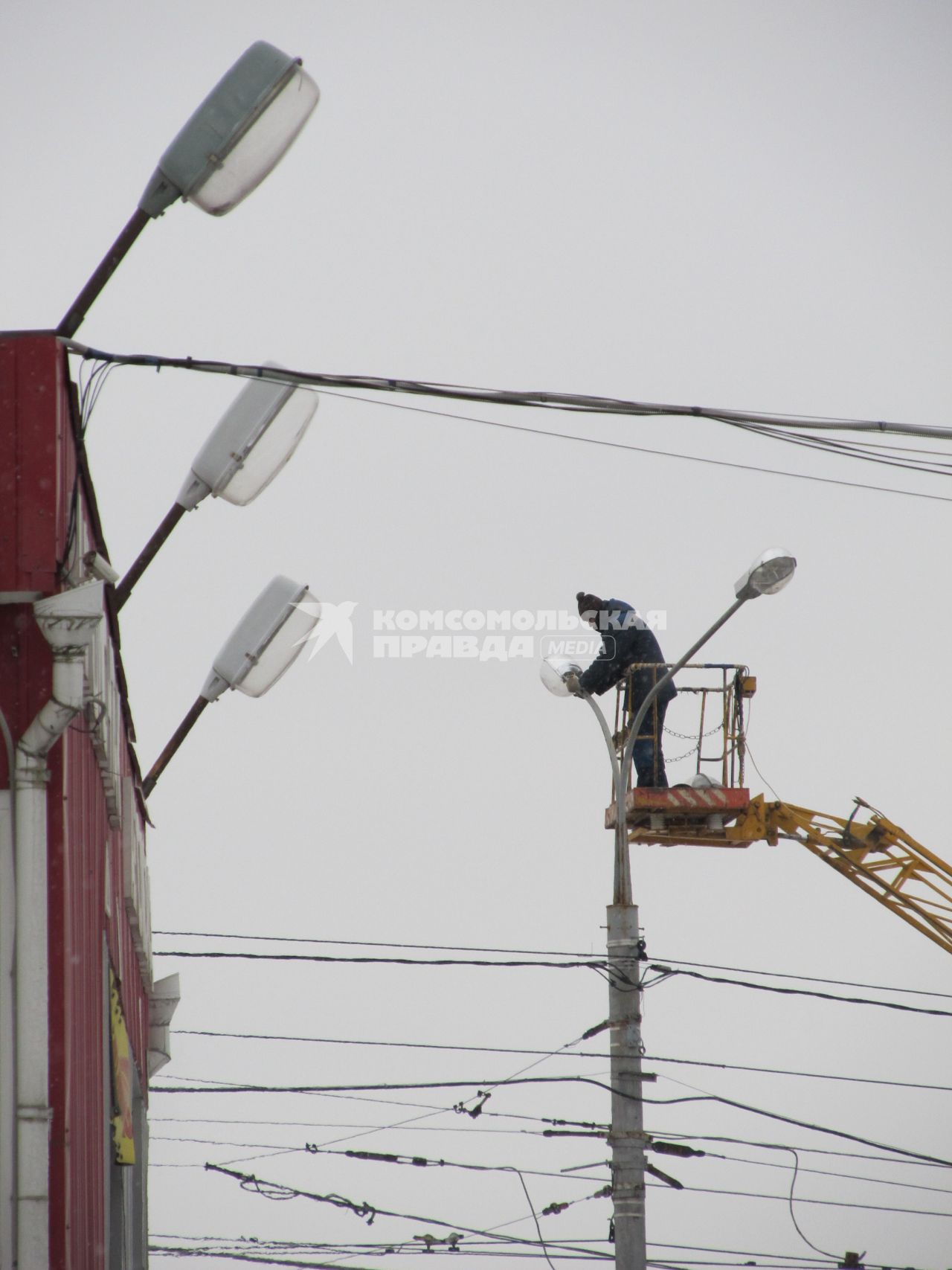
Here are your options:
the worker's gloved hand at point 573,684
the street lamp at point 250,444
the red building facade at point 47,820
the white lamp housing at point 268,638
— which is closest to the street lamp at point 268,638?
the white lamp housing at point 268,638

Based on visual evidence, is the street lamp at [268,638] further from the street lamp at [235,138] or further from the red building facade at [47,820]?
the street lamp at [235,138]

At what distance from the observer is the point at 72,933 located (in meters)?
9.13

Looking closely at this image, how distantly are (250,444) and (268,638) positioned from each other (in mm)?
2060

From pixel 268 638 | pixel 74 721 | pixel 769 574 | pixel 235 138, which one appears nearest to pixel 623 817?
pixel 769 574

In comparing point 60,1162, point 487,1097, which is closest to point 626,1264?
point 487,1097

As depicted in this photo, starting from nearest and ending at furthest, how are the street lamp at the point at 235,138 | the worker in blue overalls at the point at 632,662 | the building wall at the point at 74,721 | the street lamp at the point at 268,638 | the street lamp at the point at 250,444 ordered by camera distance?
the street lamp at the point at 235,138
the building wall at the point at 74,721
the street lamp at the point at 250,444
the street lamp at the point at 268,638
the worker in blue overalls at the point at 632,662

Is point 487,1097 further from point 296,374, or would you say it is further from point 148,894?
point 296,374

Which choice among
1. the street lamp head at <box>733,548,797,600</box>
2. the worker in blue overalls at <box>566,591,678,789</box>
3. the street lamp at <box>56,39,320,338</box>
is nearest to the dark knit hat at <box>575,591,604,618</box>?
the worker in blue overalls at <box>566,591,678,789</box>

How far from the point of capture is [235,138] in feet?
28.4

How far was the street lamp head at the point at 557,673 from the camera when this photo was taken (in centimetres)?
1642

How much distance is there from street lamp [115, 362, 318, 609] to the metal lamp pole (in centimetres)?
455

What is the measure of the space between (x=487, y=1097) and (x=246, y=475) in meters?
10.3

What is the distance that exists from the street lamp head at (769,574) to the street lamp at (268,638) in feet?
12.1

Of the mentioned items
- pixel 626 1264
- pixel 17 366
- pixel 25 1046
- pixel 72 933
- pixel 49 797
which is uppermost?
pixel 17 366
